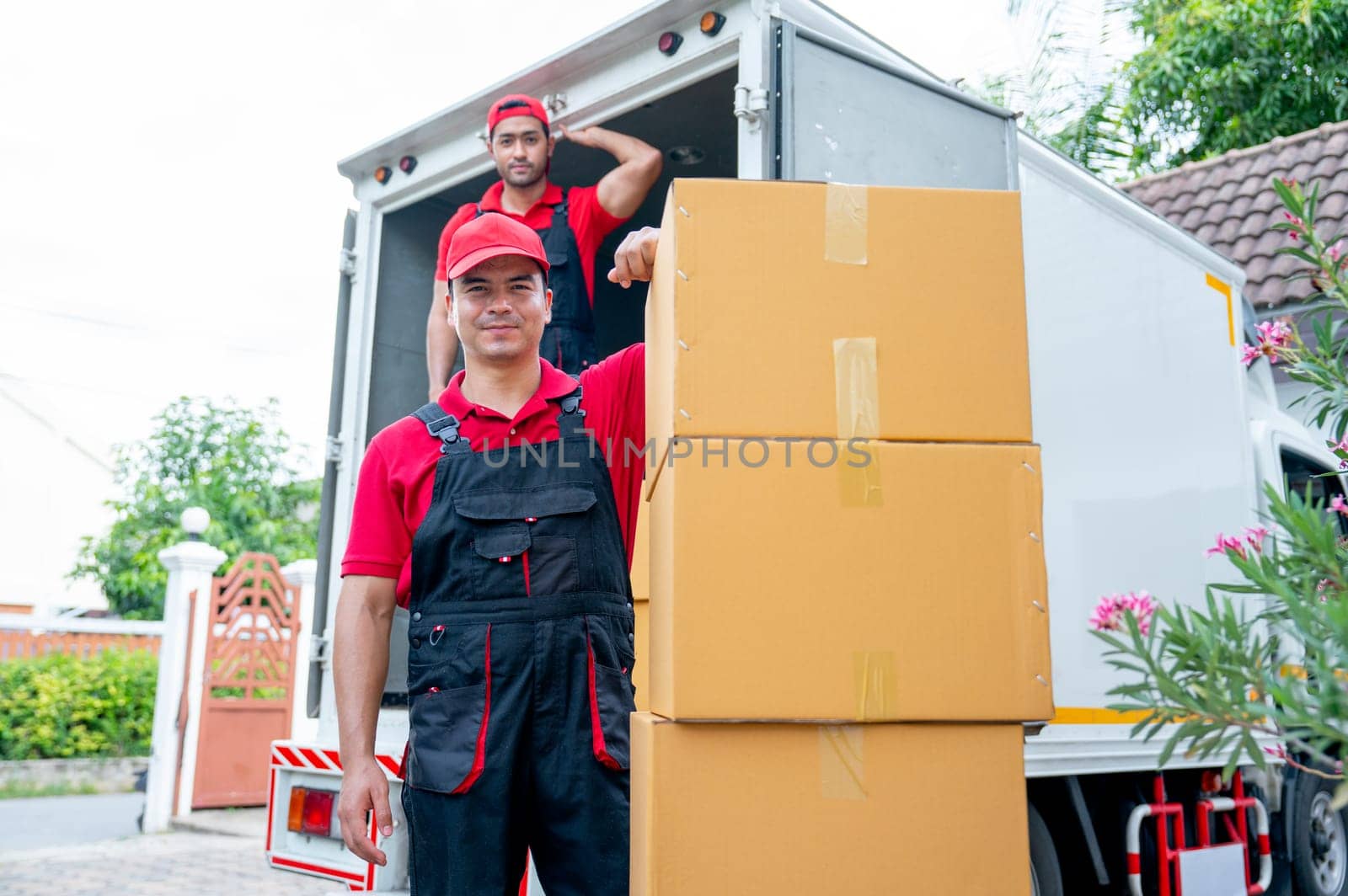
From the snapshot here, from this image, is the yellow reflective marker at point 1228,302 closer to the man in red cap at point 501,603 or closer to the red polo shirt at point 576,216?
the red polo shirt at point 576,216

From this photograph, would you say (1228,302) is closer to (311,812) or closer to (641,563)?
(641,563)

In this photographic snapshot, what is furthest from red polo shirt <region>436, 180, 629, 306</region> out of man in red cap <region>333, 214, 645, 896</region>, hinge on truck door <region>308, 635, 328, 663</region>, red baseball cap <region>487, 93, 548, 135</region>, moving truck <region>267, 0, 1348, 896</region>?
man in red cap <region>333, 214, 645, 896</region>

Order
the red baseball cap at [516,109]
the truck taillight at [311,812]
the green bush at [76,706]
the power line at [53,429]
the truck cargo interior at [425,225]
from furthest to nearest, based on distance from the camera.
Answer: the power line at [53,429], the green bush at [76,706], the truck cargo interior at [425,225], the red baseball cap at [516,109], the truck taillight at [311,812]

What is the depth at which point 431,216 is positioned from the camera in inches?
175

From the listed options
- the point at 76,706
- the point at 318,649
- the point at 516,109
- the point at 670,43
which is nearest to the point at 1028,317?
the point at 670,43

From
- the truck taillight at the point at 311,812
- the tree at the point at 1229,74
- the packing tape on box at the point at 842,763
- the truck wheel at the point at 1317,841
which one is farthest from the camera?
the tree at the point at 1229,74

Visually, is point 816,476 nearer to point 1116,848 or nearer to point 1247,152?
point 1116,848

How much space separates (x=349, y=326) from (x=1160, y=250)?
10.1 ft

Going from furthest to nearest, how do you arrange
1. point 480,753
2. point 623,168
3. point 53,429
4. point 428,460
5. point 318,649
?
1. point 53,429
2. point 318,649
3. point 623,168
4. point 428,460
5. point 480,753

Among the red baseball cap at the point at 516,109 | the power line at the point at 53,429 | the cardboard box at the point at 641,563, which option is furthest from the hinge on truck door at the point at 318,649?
the power line at the point at 53,429

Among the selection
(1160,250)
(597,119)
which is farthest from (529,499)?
(1160,250)

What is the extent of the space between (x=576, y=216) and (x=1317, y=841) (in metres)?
4.35

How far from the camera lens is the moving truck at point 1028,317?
307 cm

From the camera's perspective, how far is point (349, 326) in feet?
13.9
